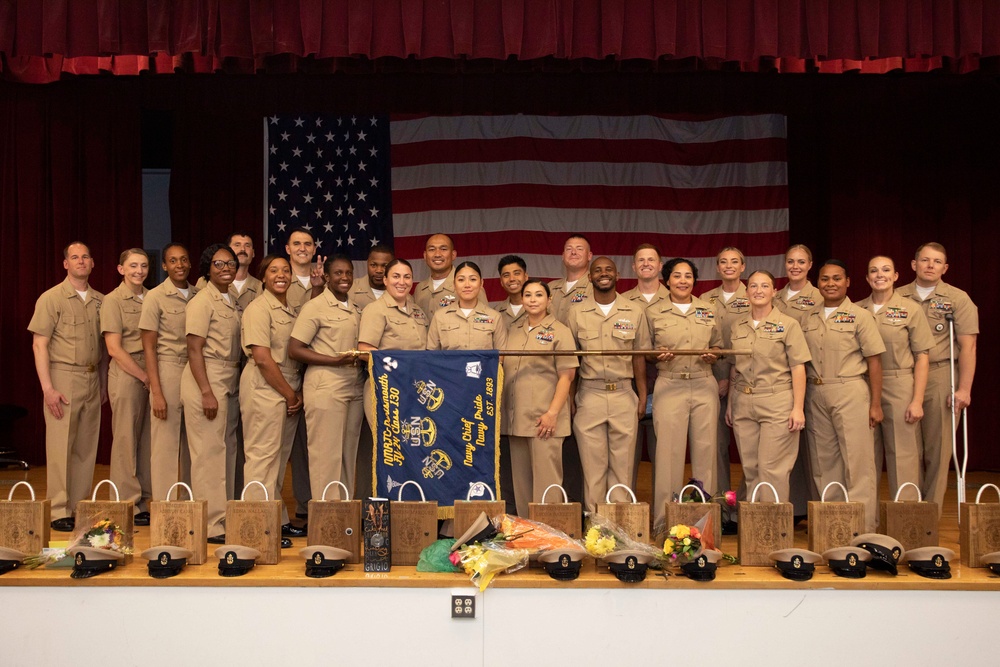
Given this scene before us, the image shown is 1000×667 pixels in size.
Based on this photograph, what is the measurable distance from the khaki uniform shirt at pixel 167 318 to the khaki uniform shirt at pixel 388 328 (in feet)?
3.83

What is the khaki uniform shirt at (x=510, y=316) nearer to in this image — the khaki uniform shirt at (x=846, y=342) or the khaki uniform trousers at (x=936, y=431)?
the khaki uniform shirt at (x=846, y=342)

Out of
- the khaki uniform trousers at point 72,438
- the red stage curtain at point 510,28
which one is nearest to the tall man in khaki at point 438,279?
the red stage curtain at point 510,28

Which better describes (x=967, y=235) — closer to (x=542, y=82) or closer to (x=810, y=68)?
(x=810, y=68)

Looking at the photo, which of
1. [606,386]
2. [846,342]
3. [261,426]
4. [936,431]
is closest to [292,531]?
[261,426]

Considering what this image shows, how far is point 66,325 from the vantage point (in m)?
6.30

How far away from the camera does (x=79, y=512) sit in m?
4.78

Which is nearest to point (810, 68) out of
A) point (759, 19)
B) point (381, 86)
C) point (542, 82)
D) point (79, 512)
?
point (759, 19)

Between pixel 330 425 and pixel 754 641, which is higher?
pixel 330 425

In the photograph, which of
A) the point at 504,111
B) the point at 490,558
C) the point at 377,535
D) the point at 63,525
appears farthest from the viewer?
the point at 504,111

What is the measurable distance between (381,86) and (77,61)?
8.78ft

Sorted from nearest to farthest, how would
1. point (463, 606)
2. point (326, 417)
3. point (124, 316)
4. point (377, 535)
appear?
point (463, 606), point (377, 535), point (326, 417), point (124, 316)

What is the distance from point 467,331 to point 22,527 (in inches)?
97.5

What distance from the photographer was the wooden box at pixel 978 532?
4.71m

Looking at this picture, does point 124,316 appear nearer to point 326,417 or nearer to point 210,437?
point 210,437
